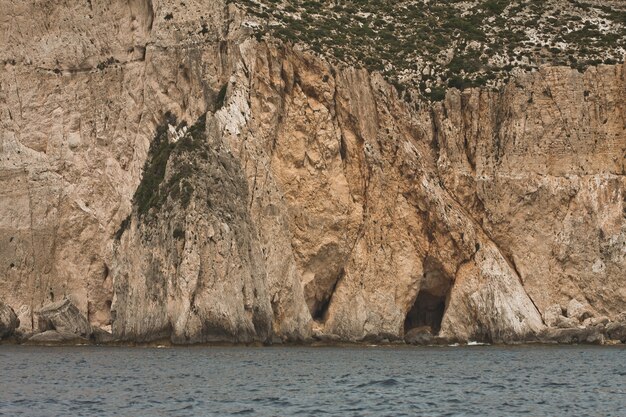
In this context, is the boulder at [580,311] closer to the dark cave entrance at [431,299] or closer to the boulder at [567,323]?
the boulder at [567,323]

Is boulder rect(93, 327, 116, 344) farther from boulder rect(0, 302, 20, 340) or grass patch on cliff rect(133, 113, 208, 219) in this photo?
grass patch on cliff rect(133, 113, 208, 219)

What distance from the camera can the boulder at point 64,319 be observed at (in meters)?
63.0

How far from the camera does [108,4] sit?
71250 mm

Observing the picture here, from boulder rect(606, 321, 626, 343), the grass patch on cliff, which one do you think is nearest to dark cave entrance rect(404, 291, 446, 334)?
boulder rect(606, 321, 626, 343)

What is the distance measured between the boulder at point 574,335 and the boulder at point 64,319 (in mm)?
23081

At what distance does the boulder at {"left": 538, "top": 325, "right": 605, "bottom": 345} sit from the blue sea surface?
14.4 feet

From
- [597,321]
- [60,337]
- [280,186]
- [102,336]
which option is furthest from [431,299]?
[60,337]

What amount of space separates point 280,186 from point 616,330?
732 inches

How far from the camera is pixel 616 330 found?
212ft

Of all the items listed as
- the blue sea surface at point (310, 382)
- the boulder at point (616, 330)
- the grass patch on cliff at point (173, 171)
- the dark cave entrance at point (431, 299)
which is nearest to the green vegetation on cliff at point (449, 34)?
the grass patch on cliff at point (173, 171)

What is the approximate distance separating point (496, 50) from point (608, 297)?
16.5m

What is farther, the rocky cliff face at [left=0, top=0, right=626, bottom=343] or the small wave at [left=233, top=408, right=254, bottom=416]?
the rocky cliff face at [left=0, top=0, right=626, bottom=343]

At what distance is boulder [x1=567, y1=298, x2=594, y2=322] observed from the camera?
215 ft

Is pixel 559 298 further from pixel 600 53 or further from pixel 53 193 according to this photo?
pixel 53 193
